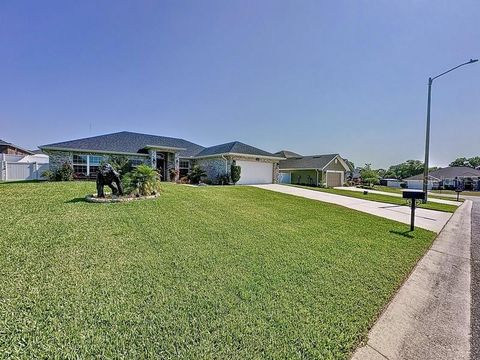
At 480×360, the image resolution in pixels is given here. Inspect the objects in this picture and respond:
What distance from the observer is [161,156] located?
70.3 ft

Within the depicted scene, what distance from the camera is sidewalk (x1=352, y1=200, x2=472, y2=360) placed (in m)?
2.46

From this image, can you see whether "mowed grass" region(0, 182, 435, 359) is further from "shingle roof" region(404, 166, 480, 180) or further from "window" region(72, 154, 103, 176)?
"shingle roof" region(404, 166, 480, 180)

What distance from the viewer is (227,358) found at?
2.15 metres

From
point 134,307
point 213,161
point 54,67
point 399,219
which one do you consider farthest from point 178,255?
point 213,161

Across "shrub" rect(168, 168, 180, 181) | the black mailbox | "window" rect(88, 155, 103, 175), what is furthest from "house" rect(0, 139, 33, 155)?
the black mailbox

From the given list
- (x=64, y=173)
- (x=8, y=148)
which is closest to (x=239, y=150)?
(x=64, y=173)

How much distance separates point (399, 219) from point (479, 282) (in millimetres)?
5835

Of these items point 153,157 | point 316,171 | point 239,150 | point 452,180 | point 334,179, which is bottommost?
point 452,180

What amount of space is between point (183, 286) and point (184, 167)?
70.8ft

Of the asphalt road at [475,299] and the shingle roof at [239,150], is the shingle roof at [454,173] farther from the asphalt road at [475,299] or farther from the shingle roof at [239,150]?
the asphalt road at [475,299]

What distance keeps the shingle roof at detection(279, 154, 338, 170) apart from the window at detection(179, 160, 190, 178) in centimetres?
1508

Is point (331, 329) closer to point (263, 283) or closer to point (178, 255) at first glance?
point (263, 283)

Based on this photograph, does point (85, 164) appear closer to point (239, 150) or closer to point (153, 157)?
point (153, 157)

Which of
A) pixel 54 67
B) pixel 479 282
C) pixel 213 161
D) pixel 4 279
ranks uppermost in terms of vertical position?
pixel 54 67
